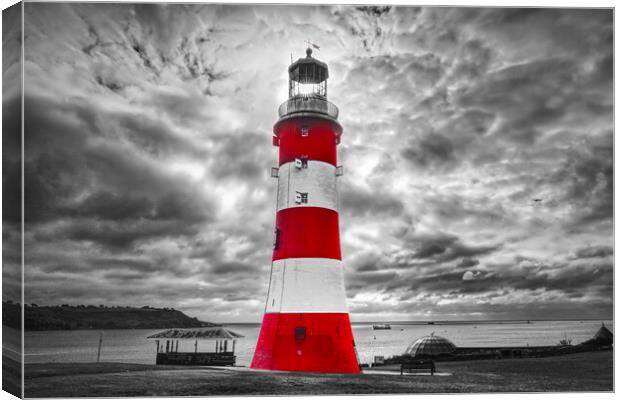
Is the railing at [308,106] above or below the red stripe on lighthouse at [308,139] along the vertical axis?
above

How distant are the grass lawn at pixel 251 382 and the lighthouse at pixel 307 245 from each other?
71 cm

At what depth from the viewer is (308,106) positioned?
45.9 feet

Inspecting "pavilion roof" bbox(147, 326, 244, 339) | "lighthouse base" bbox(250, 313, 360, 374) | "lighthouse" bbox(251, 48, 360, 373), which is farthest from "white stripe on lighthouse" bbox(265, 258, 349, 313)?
"pavilion roof" bbox(147, 326, 244, 339)

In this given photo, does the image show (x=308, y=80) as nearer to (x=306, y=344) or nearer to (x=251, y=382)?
(x=306, y=344)

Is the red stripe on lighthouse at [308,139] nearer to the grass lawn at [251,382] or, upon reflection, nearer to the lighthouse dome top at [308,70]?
the lighthouse dome top at [308,70]

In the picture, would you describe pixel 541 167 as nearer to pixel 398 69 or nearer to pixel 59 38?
pixel 398 69

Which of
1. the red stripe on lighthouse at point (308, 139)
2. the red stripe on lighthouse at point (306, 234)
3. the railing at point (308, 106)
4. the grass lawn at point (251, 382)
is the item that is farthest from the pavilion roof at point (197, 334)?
the railing at point (308, 106)

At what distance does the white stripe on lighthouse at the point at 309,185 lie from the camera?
13695 mm

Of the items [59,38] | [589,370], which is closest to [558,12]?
[589,370]

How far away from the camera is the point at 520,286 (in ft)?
45.9

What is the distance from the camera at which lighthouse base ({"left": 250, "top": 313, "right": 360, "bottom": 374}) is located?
1320cm

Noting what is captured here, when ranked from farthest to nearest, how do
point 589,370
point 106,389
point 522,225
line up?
point 589,370 < point 522,225 < point 106,389

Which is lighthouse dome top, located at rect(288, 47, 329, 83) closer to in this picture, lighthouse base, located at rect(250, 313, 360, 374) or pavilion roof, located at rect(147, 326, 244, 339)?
lighthouse base, located at rect(250, 313, 360, 374)

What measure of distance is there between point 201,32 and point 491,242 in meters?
7.96
